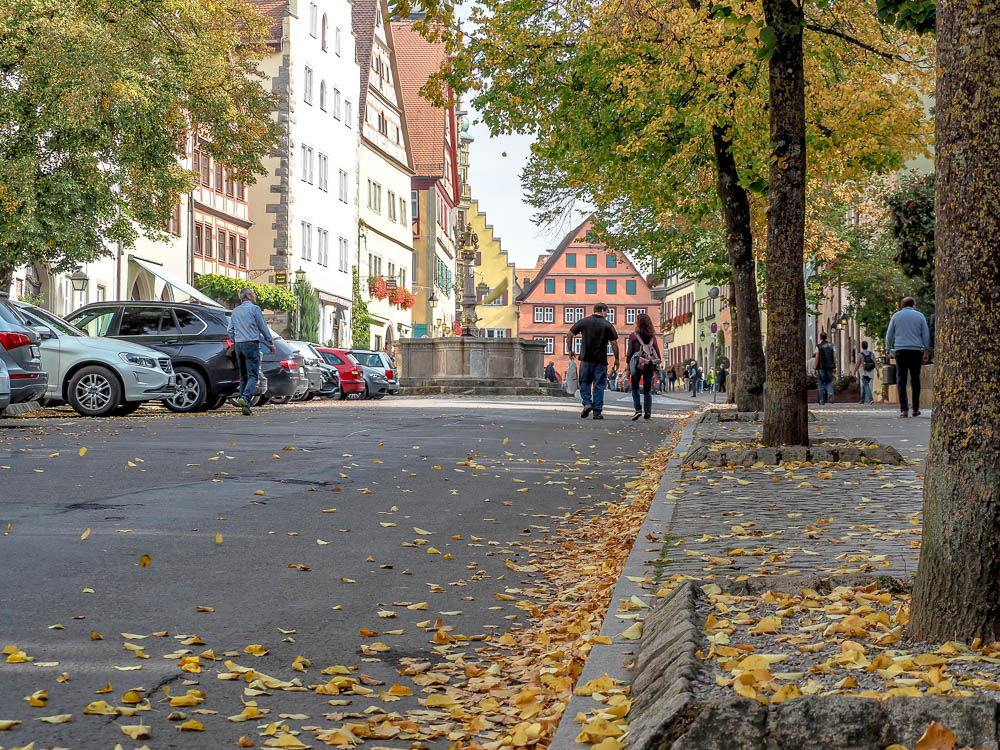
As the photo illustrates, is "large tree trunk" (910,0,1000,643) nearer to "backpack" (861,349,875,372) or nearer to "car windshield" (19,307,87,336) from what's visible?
"car windshield" (19,307,87,336)

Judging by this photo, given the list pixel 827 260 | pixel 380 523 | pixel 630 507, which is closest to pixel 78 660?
pixel 380 523

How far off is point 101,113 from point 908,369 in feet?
49.3

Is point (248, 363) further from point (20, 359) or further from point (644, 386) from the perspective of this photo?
point (644, 386)

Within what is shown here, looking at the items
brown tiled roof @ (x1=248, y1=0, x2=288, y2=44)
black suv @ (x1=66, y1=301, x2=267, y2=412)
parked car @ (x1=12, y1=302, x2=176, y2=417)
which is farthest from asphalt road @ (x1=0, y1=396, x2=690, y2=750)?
brown tiled roof @ (x1=248, y1=0, x2=288, y2=44)

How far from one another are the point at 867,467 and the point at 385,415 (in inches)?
480

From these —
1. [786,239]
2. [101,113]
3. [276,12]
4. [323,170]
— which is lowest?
[786,239]

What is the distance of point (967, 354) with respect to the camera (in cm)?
441

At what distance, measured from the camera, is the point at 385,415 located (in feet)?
75.0

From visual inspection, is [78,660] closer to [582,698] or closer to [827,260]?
[582,698]

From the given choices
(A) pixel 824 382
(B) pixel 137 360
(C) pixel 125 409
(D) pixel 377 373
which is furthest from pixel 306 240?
(B) pixel 137 360

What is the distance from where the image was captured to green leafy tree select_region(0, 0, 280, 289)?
2481cm

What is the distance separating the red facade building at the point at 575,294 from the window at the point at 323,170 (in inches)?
2406

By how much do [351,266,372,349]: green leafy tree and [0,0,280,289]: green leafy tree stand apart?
40.8 metres

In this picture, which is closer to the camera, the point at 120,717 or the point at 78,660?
the point at 120,717
